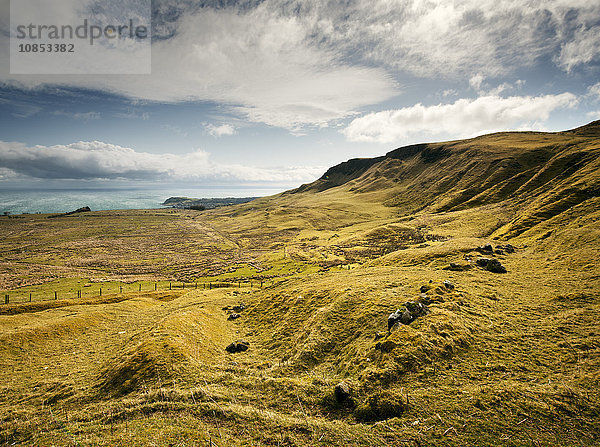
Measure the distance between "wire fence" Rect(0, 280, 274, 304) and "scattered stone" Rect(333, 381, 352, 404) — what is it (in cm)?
5728

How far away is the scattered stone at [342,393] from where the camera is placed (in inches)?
687

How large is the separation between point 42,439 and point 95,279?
103485 mm

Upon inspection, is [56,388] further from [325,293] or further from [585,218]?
[585,218]

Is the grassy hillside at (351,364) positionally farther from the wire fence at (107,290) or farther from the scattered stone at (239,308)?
the wire fence at (107,290)

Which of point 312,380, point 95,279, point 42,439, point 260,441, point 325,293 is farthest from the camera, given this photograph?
point 95,279

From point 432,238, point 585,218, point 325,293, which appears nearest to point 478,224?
point 432,238

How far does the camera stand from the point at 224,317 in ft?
132

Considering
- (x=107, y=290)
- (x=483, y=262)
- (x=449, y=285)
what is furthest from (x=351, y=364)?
(x=107, y=290)

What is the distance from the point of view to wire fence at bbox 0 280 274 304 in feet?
231

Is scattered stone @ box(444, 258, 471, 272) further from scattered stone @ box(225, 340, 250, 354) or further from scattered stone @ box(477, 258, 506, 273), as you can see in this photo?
scattered stone @ box(225, 340, 250, 354)

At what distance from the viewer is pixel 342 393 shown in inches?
691

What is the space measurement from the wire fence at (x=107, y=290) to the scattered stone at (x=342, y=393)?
2255 inches

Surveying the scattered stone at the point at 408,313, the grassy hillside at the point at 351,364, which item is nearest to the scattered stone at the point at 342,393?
the grassy hillside at the point at 351,364

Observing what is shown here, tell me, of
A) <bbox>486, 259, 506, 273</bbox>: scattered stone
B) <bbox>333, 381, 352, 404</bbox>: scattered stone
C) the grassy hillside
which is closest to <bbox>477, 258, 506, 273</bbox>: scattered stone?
<bbox>486, 259, 506, 273</bbox>: scattered stone
